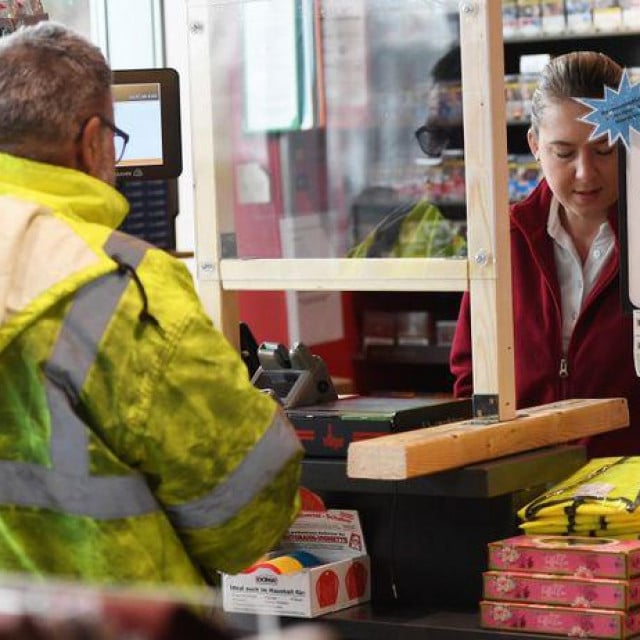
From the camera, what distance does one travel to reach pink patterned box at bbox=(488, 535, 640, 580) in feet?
8.22

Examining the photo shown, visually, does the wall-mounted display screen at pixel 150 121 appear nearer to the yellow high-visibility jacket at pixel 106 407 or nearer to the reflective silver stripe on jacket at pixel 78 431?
the yellow high-visibility jacket at pixel 106 407

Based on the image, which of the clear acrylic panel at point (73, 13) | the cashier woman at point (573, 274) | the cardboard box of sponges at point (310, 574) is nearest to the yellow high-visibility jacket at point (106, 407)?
the cardboard box of sponges at point (310, 574)

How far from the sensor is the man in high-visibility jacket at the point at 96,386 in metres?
2.04

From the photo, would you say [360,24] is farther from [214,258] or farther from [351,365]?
[351,365]

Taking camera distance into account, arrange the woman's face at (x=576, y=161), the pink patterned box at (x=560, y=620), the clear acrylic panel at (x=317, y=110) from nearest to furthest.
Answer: the pink patterned box at (x=560, y=620)
the clear acrylic panel at (x=317, y=110)
the woman's face at (x=576, y=161)

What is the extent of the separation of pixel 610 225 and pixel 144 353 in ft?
5.47

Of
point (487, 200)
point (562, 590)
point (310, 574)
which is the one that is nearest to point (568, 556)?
point (562, 590)

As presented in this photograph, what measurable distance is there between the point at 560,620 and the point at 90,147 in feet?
3.45

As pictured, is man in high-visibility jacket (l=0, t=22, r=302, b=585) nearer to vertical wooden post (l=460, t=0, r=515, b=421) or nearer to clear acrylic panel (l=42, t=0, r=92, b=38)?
vertical wooden post (l=460, t=0, r=515, b=421)

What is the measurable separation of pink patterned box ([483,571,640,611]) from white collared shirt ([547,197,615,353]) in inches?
37.2

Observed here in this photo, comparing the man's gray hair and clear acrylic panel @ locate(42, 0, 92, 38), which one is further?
clear acrylic panel @ locate(42, 0, 92, 38)

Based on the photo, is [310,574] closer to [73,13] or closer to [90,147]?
[90,147]

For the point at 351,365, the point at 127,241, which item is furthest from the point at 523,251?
the point at 351,365

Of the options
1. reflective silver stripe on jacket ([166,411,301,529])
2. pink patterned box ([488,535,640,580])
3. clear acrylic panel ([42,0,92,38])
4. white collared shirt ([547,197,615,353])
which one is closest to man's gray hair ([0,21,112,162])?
reflective silver stripe on jacket ([166,411,301,529])
